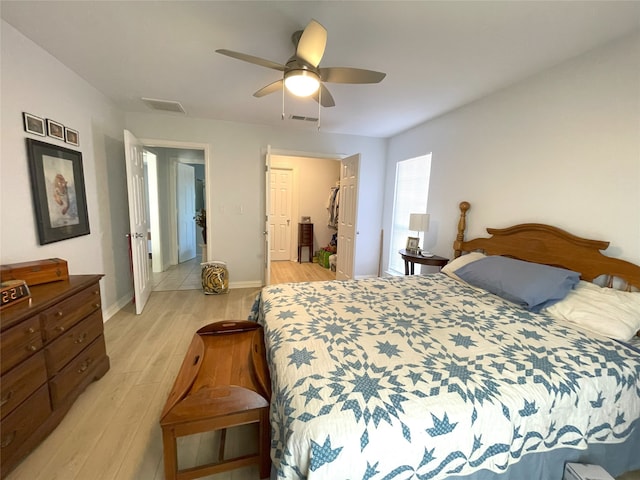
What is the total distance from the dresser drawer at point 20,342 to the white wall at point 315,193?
15.3 feet

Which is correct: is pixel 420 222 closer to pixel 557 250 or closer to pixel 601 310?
pixel 557 250

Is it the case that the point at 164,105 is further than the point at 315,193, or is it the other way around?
the point at 315,193

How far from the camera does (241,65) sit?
6.94 feet

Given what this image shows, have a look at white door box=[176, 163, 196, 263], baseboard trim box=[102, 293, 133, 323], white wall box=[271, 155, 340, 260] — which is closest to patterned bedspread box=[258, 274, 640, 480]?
baseboard trim box=[102, 293, 133, 323]

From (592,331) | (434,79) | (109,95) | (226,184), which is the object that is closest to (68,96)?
(109,95)

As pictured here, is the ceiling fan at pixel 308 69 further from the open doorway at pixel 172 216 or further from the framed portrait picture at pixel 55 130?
the open doorway at pixel 172 216

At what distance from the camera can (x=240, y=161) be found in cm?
382

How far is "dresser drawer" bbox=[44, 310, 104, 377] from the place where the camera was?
4.89 ft

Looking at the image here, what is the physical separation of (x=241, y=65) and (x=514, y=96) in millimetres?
2369

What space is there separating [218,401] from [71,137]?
8.38ft

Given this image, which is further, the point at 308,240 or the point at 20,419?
the point at 308,240

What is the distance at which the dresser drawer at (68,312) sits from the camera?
146 centimetres

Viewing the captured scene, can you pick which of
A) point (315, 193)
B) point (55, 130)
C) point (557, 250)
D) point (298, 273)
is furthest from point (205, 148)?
point (557, 250)

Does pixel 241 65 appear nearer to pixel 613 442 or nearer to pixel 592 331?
pixel 592 331
